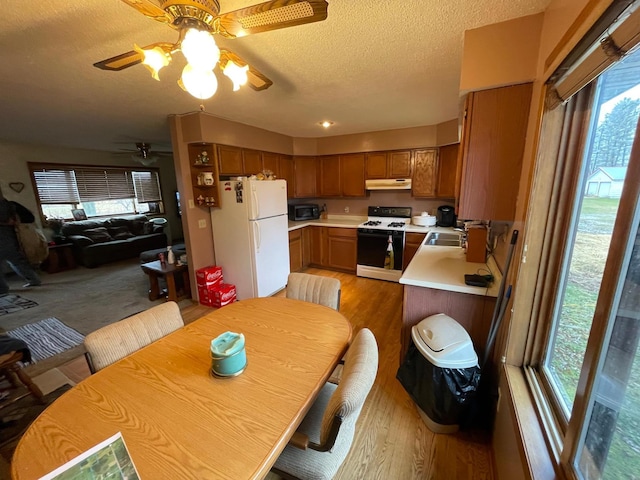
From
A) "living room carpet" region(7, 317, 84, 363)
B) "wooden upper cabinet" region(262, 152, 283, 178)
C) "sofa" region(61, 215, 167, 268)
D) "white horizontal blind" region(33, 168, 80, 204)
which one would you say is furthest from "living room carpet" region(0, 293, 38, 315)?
"wooden upper cabinet" region(262, 152, 283, 178)

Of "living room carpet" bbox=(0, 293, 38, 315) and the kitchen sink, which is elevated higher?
the kitchen sink

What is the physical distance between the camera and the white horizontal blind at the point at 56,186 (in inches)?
197

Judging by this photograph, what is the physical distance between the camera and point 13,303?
3598 mm

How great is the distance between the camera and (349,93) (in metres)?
2.38

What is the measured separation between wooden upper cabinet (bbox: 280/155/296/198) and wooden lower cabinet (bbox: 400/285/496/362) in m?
3.11

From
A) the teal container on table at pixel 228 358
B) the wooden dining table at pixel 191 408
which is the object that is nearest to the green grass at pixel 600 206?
the wooden dining table at pixel 191 408

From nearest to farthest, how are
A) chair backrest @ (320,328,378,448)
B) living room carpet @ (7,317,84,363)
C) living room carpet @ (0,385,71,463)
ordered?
chair backrest @ (320,328,378,448) < living room carpet @ (0,385,71,463) < living room carpet @ (7,317,84,363)

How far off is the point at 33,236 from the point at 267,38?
5.59 meters

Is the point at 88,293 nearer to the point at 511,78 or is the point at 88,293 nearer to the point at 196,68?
the point at 196,68

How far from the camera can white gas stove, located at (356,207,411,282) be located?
3.79m

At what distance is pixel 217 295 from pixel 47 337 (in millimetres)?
1738

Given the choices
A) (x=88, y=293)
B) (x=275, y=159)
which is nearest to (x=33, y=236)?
(x=88, y=293)

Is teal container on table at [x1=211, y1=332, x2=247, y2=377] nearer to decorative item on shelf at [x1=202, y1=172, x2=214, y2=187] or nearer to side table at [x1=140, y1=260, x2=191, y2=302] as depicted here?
decorative item on shelf at [x1=202, y1=172, x2=214, y2=187]

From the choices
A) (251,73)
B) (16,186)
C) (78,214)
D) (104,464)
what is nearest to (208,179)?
(251,73)
